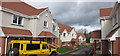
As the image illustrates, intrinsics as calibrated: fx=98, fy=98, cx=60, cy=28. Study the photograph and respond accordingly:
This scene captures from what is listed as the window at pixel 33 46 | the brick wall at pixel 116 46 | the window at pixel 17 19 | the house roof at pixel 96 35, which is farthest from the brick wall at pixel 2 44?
the house roof at pixel 96 35

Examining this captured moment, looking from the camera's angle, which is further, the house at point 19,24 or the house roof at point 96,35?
the house roof at point 96,35

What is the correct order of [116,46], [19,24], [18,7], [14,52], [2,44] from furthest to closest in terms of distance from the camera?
[18,7] → [19,24] → [2,44] → [116,46] → [14,52]

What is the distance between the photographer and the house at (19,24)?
1127 centimetres

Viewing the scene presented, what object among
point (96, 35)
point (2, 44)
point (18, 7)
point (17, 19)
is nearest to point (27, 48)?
point (2, 44)

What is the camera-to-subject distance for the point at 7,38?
11273mm

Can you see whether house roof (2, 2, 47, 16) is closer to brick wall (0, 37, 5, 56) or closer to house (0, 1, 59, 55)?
house (0, 1, 59, 55)

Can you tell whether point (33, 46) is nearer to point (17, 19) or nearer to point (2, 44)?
point (2, 44)

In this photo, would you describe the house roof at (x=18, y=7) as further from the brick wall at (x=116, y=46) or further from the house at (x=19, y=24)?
the brick wall at (x=116, y=46)

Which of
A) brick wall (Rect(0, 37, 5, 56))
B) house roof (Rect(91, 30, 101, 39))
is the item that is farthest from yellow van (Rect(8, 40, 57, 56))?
house roof (Rect(91, 30, 101, 39))

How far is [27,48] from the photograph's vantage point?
9219 mm

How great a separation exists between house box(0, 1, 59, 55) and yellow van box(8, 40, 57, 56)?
4.82 feet

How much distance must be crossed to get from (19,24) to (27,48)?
625 cm

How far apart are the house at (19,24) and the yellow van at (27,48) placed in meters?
1.47

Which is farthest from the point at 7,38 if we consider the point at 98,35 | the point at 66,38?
the point at 66,38
